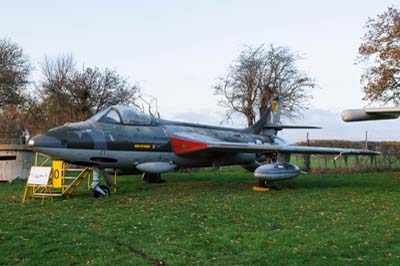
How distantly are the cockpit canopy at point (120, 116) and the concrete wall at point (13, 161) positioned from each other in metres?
7.32

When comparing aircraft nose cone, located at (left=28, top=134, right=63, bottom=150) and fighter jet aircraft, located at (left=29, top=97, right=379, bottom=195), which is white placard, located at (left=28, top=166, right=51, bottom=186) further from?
aircraft nose cone, located at (left=28, top=134, right=63, bottom=150)

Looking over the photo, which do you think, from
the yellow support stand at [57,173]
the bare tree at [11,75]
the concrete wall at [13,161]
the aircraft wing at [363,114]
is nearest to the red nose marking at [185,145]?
the yellow support stand at [57,173]

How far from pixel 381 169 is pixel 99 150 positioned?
18891mm

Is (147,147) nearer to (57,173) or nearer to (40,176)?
(57,173)

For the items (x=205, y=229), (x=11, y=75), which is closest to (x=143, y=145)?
(x=205, y=229)

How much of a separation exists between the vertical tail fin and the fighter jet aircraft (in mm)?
3474

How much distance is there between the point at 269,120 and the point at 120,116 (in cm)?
951

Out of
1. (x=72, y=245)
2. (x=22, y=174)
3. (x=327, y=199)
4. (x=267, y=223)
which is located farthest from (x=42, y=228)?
(x=22, y=174)

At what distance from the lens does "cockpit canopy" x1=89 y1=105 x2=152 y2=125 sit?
13812 millimetres

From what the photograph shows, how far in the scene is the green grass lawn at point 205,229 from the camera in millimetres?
6184

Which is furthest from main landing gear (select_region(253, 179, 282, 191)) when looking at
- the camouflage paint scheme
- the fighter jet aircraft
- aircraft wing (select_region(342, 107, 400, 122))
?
aircraft wing (select_region(342, 107, 400, 122))

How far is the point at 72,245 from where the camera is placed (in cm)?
696

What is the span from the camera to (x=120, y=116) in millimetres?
14102

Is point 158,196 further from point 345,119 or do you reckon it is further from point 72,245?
point 345,119
